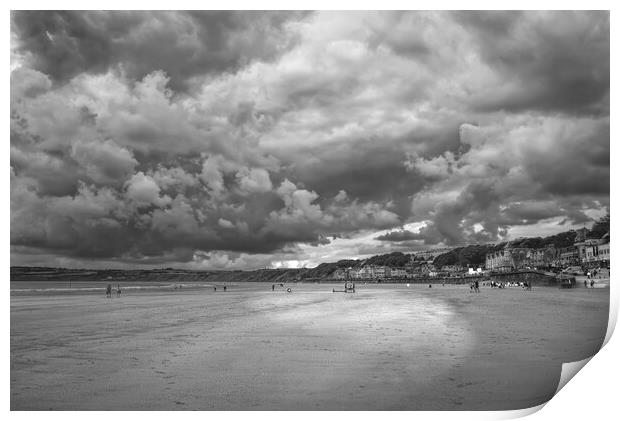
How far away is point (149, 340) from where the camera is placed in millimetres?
10383

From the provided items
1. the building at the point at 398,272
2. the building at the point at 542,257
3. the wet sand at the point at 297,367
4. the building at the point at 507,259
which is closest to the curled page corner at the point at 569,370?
the wet sand at the point at 297,367

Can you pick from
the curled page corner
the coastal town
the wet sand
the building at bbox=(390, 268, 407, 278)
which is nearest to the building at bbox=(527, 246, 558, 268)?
the coastal town

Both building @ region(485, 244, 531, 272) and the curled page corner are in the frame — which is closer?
the curled page corner

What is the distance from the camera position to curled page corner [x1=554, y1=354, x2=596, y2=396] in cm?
709

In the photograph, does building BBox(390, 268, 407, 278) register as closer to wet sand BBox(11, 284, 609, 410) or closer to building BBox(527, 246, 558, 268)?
building BBox(527, 246, 558, 268)

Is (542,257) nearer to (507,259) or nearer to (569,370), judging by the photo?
(507,259)

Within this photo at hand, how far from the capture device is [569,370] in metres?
7.34

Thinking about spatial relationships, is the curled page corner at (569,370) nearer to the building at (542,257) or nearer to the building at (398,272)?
the building at (542,257)

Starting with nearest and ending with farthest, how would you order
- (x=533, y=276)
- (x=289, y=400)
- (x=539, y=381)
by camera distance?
(x=289, y=400)
(x=539, y=381)
(x=533, y=276)

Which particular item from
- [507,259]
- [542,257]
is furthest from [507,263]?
[542,257]

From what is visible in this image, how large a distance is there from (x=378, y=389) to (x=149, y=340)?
591 cm

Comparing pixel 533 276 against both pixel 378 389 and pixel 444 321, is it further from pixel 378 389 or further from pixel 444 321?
pixel 378 389
